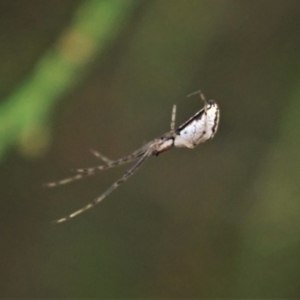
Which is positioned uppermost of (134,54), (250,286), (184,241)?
(134,54)

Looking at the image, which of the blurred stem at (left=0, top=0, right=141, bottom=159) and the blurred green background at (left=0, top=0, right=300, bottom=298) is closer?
the blurred stem at (left=0, top=0, right=141, bottom=159)

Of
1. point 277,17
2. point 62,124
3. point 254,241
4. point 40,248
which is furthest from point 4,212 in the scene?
point 277,17

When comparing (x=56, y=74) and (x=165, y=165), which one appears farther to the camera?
(x=165, y=165)

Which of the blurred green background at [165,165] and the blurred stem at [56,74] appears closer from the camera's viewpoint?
the blurred stem at [56,74]

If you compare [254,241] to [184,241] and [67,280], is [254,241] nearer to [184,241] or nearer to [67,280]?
[184,241]
